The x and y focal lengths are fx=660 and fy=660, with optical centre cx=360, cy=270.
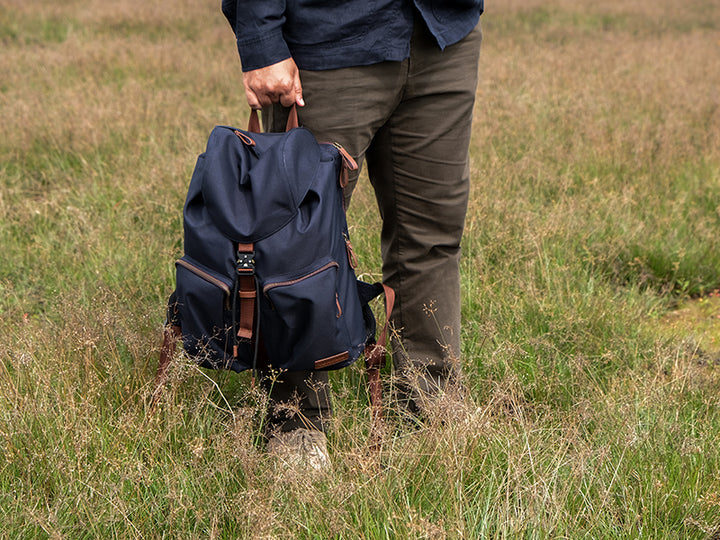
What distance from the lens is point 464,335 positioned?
284 centimetres

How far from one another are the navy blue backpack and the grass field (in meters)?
0.20

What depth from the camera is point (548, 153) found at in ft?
16.4

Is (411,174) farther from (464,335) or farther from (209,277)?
(464,335)

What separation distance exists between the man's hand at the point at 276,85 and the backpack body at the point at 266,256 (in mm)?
117

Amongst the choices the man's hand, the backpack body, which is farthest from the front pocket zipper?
the man's hand

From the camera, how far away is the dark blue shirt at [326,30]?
182cm

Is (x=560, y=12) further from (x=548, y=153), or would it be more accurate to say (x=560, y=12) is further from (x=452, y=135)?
(x=452, y=135)

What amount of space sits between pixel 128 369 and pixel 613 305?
214cm

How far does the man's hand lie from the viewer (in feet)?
6.01

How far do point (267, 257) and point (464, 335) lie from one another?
4.43 feet

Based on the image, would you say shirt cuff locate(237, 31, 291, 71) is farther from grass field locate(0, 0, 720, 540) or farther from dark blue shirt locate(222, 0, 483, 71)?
grass field locate(0, 0, 720, 540)

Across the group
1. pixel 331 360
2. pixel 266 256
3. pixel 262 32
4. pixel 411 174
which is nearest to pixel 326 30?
pixel 262 32

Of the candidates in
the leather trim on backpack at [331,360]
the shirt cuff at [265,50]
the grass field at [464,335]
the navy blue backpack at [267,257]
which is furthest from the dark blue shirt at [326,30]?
the grass field at [464,335]

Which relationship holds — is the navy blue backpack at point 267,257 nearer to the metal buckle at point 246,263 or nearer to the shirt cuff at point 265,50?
the metal buckle at point 246,263
